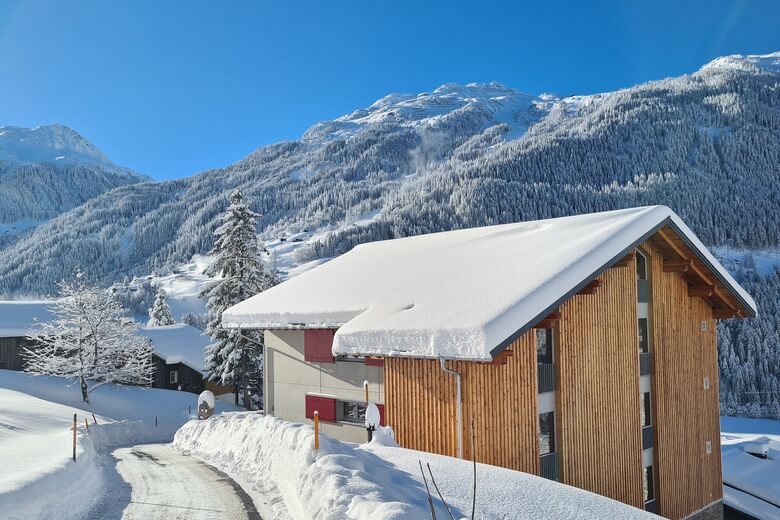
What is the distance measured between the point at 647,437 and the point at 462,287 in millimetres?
7885

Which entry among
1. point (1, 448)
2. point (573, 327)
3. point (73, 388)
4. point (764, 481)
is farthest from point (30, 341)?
point (764, 481)

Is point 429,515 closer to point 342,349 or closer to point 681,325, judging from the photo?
point 342,349

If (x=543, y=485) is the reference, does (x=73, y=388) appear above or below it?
below

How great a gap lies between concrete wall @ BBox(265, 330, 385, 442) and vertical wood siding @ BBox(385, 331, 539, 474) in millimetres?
2651

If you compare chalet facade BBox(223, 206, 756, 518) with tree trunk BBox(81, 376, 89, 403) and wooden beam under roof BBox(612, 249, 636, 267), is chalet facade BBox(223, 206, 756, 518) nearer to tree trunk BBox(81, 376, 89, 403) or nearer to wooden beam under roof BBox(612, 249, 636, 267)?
wooden beam under roof BBox(612, 249, 636, 267)

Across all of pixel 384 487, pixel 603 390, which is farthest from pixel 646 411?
pixel 384 487

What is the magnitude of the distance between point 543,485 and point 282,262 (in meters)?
172

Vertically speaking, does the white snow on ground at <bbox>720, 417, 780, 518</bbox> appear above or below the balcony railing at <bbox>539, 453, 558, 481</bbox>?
below

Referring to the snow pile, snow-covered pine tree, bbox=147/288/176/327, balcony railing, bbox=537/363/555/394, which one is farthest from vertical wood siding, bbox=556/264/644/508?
snow-covered pine tree, bbox=147/288/176/327

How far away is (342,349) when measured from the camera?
45.5 ft

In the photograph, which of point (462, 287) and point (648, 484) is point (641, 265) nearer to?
point (648, 484)

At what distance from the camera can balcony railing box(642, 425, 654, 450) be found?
17031 millimetres

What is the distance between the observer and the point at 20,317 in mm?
46906

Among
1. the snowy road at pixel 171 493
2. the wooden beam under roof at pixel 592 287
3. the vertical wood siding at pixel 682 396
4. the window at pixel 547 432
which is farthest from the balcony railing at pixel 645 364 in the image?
the snowy road at pixel 171 493
